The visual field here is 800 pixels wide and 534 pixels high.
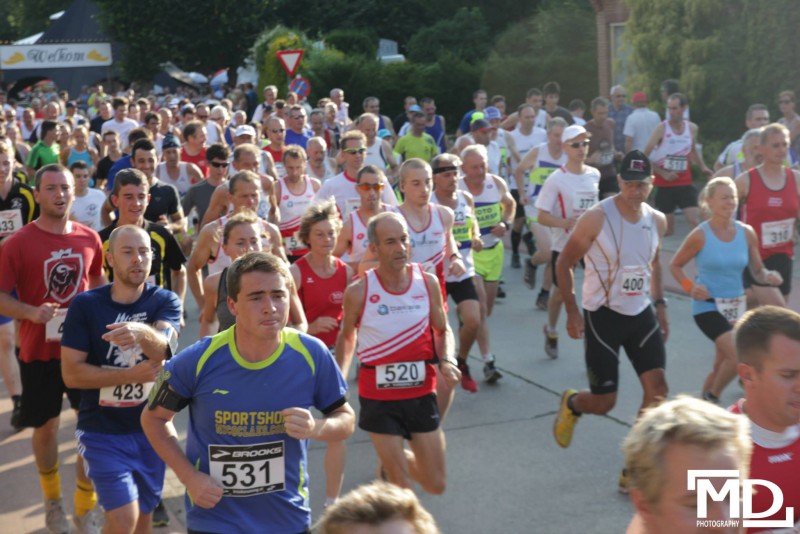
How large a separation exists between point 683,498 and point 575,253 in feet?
14.1

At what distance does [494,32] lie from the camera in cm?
4312

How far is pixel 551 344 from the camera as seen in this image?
10.1 metres

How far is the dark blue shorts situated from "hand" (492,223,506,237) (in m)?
5.10

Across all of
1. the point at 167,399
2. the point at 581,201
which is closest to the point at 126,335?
the point at 167,399

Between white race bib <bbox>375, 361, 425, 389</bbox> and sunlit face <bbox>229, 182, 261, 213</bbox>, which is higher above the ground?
sunlit face <bbox>229, 182, 261, 213</bbox>

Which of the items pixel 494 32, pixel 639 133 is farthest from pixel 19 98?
pixel 639 133

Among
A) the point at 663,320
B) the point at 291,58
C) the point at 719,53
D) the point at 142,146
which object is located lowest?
the point at 663,320

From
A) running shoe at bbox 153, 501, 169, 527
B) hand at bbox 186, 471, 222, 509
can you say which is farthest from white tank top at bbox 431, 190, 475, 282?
hand at bbox 186, 471, 222, 509

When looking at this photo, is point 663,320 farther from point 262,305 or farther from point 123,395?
point 262,305

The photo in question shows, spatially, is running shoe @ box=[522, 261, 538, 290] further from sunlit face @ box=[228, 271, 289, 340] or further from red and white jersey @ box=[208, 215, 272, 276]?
sunlit face @ box=[228, 271, 289, 340]

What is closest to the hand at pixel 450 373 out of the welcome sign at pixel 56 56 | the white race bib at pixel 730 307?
the white race bib at pixel 730 307

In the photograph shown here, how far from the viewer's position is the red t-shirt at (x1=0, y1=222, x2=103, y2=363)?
6648 mm

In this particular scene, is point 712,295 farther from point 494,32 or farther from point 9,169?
point 494,32

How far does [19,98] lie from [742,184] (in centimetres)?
5401
